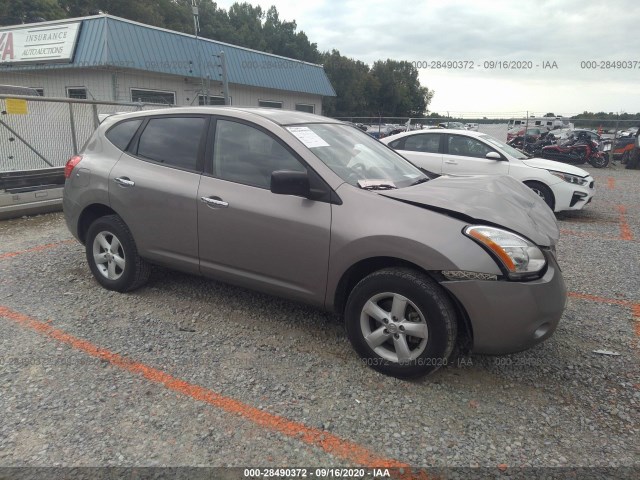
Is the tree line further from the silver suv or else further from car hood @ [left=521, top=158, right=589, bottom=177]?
the silver suv

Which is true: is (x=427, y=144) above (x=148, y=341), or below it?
above

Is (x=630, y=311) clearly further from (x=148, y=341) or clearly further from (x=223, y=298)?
(x=148, y=341)

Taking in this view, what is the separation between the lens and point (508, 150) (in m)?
8.40

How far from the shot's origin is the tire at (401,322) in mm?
2678

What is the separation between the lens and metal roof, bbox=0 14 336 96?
1451cm

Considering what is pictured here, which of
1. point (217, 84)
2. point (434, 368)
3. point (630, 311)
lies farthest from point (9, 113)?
point (217, 84)

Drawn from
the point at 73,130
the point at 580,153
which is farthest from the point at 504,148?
the point at 580,153

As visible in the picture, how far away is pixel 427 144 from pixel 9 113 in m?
7.37

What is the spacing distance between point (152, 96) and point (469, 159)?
13130mm

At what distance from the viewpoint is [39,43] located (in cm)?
1591

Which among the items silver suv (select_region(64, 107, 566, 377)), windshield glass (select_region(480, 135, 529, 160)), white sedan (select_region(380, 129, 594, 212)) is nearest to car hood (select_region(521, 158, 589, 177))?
white sedan (select_region(380, 129, 594, 212))

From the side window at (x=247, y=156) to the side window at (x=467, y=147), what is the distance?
18.8 ft

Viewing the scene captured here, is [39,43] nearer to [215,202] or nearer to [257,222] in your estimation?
[215,202]

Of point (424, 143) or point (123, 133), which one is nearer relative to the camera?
point (123, 133)
